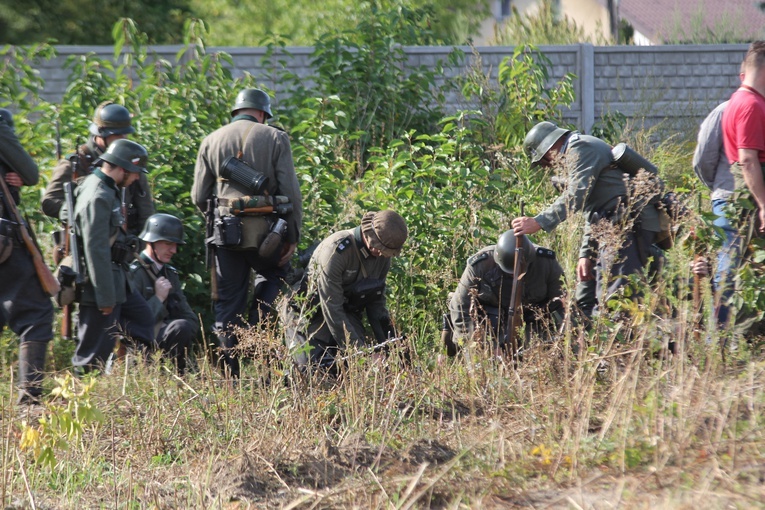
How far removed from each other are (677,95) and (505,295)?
701 centimetres

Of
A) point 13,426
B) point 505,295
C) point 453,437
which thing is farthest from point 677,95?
point 13,426

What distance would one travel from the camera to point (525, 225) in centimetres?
542

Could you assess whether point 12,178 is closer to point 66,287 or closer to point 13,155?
point 13,155

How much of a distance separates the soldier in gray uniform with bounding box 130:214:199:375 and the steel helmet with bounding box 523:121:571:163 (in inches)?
95.4

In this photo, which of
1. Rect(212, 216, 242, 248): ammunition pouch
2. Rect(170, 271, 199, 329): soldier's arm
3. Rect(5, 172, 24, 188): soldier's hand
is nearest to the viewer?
Rect(5, 172, 24, 188): soldier's hand

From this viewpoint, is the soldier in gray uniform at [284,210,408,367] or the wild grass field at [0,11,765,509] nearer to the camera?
the wild grass field at [0,11,765,509]

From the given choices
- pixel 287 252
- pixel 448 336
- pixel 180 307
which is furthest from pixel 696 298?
pixel 180 307

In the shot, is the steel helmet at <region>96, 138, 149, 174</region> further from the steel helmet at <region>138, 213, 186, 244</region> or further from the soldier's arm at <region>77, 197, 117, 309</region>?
the steel helmet at <region>138, 213, 186, 244</region>

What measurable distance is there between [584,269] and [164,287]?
2.77 metres

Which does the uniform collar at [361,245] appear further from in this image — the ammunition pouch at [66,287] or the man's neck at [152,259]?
the ammunition pouch at [66,287]

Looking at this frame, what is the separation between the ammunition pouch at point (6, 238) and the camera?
5277 mm

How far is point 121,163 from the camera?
5.78m

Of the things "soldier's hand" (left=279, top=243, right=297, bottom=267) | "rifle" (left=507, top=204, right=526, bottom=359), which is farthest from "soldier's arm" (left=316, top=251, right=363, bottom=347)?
"rifle" (left=507, top=204, right=526, bottom=359)

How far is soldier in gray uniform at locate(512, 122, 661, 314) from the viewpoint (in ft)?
18.1
